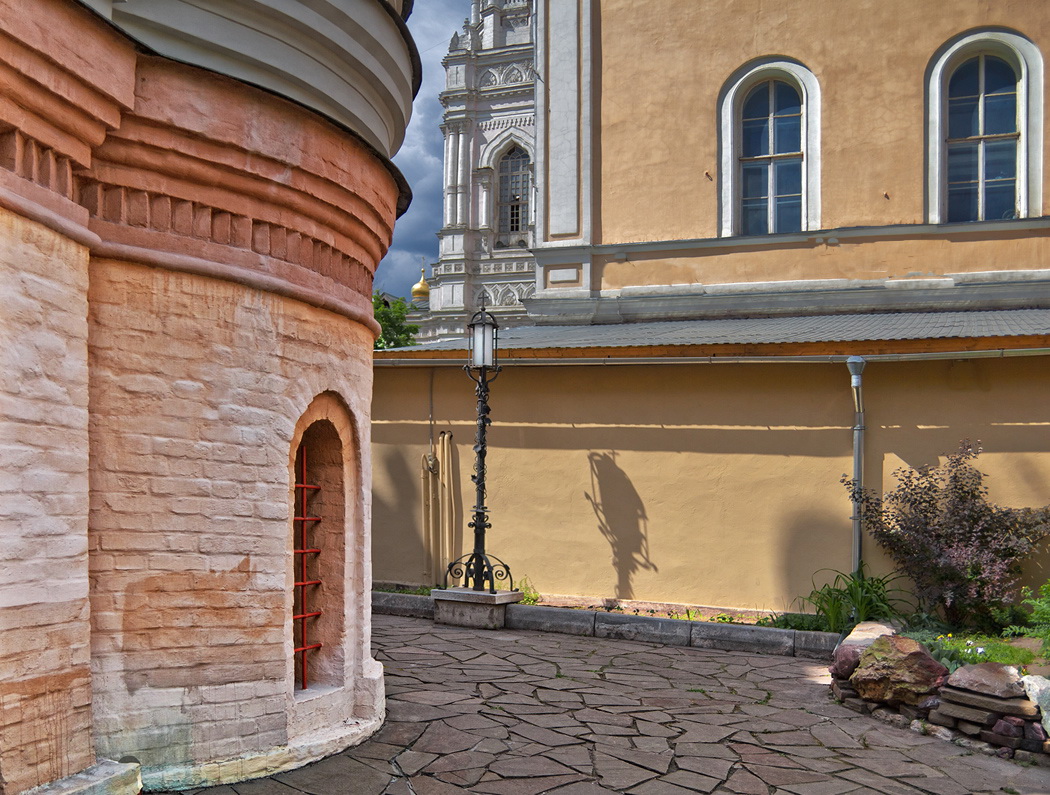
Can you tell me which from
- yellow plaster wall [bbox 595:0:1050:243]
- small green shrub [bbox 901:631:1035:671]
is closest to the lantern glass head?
yellow plaster wall [bbox 595:0:1050:243]

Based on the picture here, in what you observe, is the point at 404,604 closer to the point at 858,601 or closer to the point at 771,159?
the point at 858,601

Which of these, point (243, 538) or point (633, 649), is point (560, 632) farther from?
point (243, 538)

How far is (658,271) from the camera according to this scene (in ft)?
46.2

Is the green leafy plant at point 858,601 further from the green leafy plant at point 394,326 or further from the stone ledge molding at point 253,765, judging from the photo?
the green leafy plant at point 394,326

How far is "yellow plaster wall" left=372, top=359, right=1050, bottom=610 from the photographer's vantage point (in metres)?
9.75

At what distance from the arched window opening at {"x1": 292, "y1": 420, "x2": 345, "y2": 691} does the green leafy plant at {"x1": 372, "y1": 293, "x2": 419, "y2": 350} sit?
3125cm

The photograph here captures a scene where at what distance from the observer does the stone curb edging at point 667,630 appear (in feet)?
30.5

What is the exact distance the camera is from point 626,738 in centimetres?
645

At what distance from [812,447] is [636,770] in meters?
5.26

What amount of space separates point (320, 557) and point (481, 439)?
494 cm

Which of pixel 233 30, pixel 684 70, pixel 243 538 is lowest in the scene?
pixel 243 538

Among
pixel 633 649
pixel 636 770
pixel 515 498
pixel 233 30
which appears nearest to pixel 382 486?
pixel 515 498

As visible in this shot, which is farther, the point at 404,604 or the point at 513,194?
the point at 513,194

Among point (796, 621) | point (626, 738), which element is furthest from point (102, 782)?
point (796, 621)
